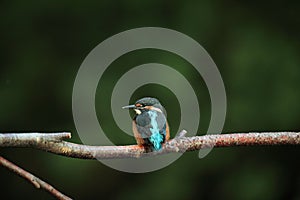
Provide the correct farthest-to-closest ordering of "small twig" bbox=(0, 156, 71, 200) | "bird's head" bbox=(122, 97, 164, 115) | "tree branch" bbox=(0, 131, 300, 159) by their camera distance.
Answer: "bird's head" bbox=(122, 97, 164, 115), "tree branch" bbox=(0, 131, 300, 159), "small twig" bbox=(0, 156, 71, 200)

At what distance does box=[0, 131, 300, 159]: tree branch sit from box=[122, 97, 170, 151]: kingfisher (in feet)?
0.10

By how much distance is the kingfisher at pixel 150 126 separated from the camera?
1.45 metres

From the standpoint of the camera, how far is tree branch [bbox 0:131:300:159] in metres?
1.03

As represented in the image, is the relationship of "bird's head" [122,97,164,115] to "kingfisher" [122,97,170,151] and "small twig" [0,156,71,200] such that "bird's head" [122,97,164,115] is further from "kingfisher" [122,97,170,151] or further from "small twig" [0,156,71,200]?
"small twig" [0,156,71,200]

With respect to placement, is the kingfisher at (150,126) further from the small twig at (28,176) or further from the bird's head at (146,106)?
the small twig at (28,176)

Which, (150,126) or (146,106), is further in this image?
(146,106)

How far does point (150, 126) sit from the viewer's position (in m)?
1.56

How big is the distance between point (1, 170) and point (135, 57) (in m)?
1.32

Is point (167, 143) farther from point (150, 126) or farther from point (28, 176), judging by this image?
point (28, 176)

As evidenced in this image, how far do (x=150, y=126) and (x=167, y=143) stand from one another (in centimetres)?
12

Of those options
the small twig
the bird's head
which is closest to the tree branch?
the small twig

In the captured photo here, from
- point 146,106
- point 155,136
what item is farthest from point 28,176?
point 146,106

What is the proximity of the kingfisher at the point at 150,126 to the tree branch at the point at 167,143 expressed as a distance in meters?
0.03

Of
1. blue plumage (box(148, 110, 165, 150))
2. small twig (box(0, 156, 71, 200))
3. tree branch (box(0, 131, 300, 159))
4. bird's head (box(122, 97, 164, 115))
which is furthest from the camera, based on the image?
bird's head (box(122, 97, 164, 115))
